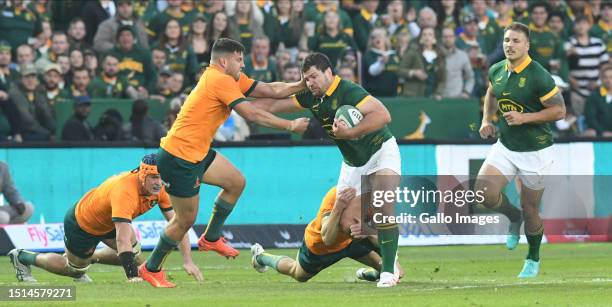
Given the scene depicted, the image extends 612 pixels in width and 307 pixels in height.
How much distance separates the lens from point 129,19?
24750 mm

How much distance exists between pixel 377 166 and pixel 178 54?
1056 centimetres

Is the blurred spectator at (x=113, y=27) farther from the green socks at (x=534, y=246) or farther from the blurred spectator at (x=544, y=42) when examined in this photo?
the green socks at (x=534, y=246)

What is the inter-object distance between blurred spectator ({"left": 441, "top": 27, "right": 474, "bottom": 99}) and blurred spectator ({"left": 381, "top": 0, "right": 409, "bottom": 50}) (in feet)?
3.07

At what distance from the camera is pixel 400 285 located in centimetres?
1435

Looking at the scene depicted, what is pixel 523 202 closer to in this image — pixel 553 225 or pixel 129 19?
pixel 553 225

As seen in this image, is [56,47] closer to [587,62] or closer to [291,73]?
[291,73]

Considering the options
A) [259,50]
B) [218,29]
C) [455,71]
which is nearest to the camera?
[259,50]

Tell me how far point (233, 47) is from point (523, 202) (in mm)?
3921

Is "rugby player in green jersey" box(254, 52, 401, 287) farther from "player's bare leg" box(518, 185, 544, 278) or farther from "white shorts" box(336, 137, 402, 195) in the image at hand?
"player's bare leg" box(518, 185, 544, 278)

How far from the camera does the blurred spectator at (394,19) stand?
26123mm

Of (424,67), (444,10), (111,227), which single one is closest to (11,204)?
(111,227)

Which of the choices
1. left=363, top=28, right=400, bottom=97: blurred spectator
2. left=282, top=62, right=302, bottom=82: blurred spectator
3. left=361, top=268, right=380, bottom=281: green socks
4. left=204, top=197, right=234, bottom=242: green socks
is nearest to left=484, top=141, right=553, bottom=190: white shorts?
left=361, top=268, right=380, bottom=281: green socks

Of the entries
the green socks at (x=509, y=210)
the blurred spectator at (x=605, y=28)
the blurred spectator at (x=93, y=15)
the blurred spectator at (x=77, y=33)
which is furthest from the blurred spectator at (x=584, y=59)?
the green socks at (x=509, y=210)

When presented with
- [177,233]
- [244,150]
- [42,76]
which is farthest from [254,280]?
[42,76]
